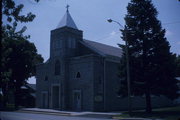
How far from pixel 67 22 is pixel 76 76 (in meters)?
9.15

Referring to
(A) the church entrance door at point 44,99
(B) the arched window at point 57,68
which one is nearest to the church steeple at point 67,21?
(B) the arched window at point 57,68

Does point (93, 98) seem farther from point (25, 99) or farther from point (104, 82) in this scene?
point (25, 99)

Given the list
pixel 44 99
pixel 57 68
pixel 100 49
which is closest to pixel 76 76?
pixel 57 68

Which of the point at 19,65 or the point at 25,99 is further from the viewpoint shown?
the point at 25,99

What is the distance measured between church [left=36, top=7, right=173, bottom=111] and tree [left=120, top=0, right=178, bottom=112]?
540cm

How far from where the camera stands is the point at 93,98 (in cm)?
3169

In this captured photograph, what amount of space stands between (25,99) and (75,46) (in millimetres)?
19967

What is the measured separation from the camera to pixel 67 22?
38.0m

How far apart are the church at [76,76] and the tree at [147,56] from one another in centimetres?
540

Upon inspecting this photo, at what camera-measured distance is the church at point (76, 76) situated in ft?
108

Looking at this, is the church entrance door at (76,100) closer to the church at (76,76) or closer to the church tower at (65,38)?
the church at (76,76)

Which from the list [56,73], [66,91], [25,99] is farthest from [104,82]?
[25,99]

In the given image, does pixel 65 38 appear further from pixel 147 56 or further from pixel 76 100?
pixel 147 56

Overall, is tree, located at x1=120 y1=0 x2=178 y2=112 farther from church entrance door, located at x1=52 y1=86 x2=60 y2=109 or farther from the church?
church entrance door, located at x1=52 y1=86 x2=60 y2=109
